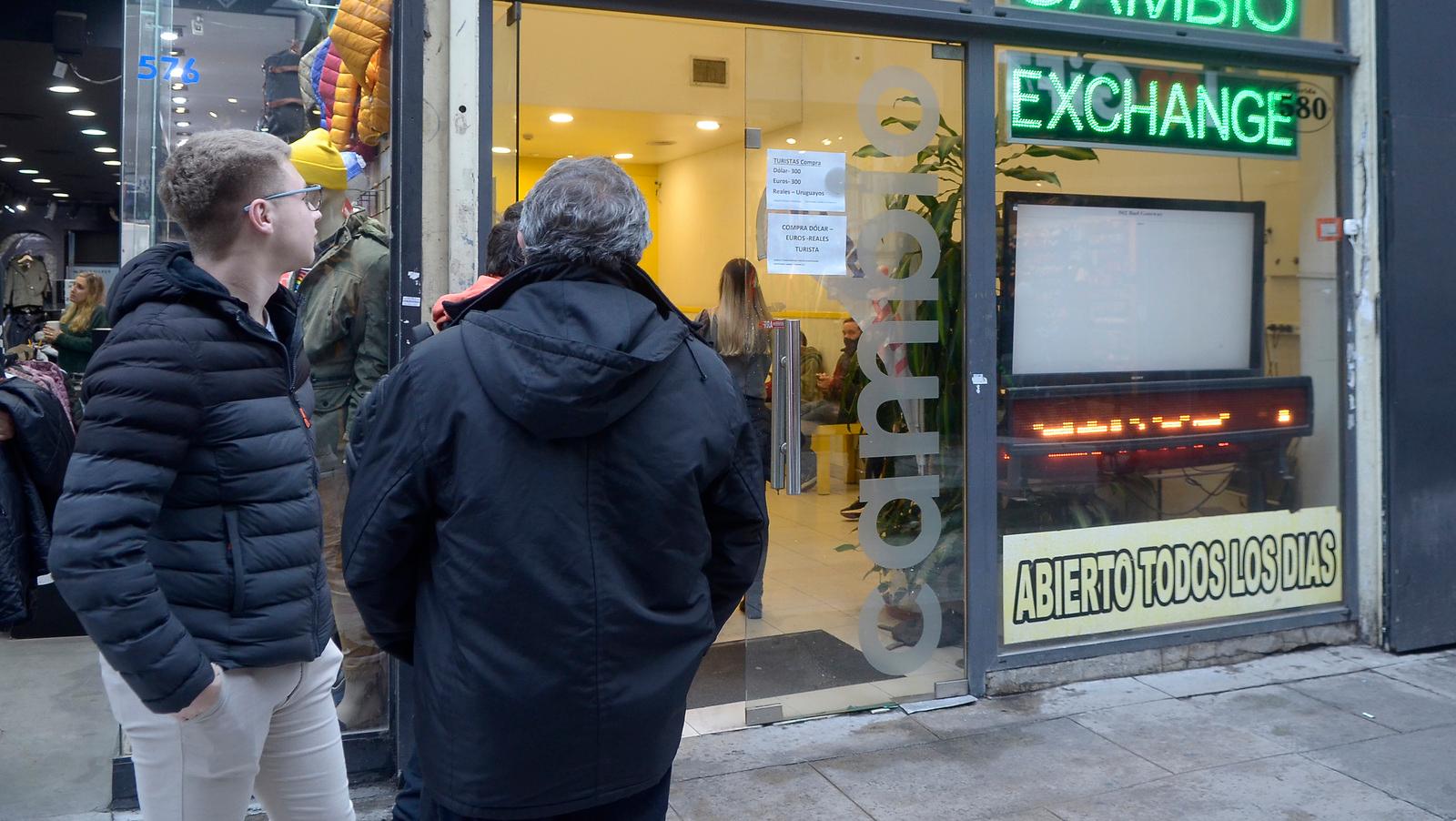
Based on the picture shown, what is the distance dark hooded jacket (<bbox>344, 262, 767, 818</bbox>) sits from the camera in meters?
1.97

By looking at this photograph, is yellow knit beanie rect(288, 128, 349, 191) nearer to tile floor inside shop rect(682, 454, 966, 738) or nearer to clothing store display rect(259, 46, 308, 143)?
clothing store display rect(259, 46, 308, 143)

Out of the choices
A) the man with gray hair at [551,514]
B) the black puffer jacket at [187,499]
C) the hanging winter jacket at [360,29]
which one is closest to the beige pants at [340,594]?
the hanging winter jacket at [360,29]

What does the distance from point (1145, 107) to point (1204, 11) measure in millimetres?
515

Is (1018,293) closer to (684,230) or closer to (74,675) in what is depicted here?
(74,675)

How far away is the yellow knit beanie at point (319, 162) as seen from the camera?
3.99 meters

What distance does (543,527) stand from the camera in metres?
1.98

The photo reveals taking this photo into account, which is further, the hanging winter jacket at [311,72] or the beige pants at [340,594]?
the hanging winter jacket at [311,72]

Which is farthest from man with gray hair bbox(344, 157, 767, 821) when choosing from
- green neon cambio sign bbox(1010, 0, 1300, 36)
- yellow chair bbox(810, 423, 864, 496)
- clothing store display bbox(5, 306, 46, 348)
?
clothing store display bbox(5, 306, 46, 348)

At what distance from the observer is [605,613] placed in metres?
2.02

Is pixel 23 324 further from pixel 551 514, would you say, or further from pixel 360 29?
pixel 551 514

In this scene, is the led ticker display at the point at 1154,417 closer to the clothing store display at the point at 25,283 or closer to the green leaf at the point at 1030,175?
the green leaf at the point at 1030,175

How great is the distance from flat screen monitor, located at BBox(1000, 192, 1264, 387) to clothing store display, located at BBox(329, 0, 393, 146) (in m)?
2.49

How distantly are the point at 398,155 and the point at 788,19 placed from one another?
5.33 ft

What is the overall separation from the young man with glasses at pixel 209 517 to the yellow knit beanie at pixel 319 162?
5.27 ft
